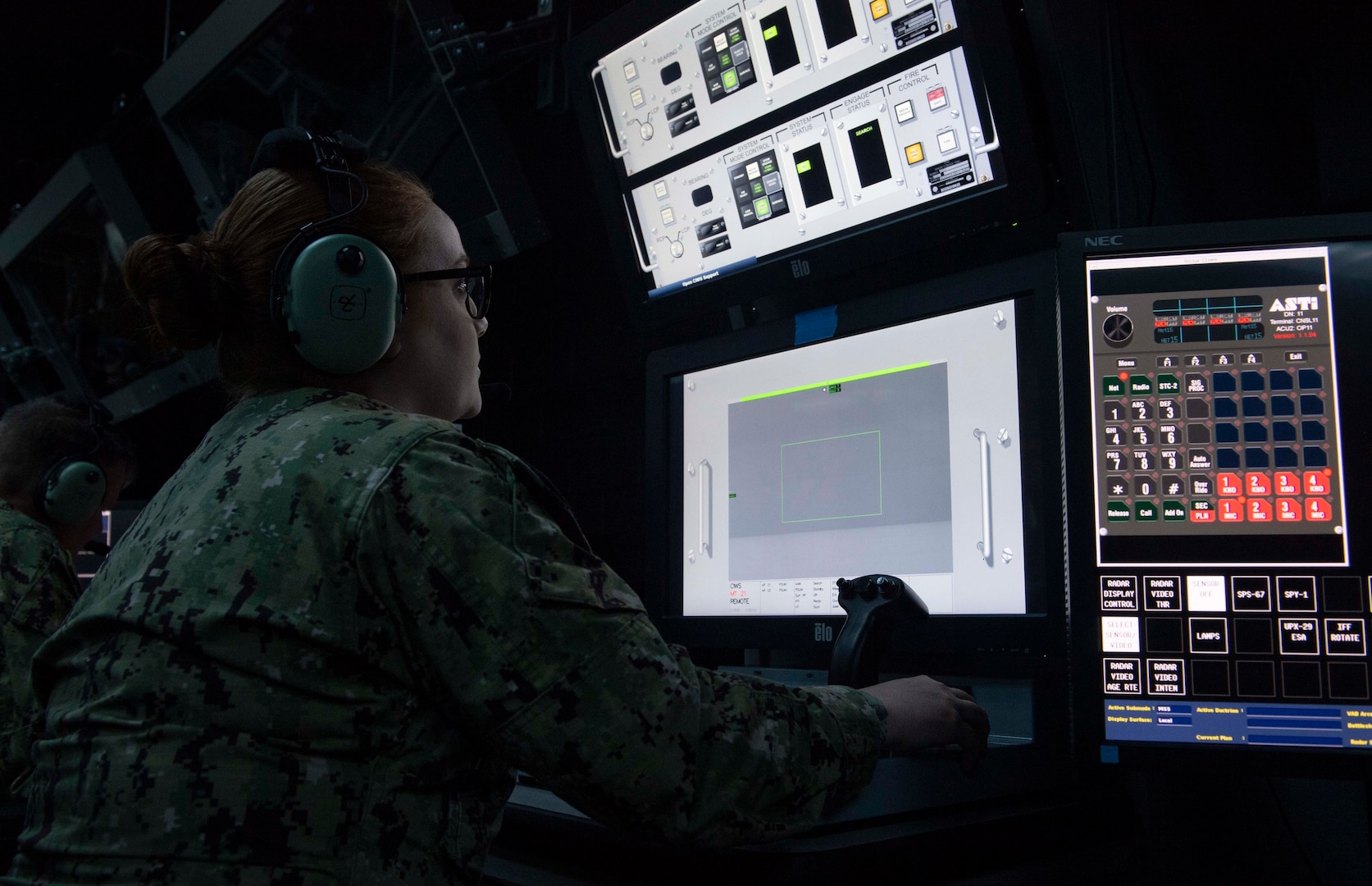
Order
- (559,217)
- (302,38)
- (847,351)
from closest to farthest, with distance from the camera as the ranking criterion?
(847,351) < (559,217) < (302,38)

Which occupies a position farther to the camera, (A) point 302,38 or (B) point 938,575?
(A) point 302,38

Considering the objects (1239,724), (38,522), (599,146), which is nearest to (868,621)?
(1239,724)

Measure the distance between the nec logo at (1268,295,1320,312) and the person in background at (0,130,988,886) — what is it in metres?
0.52

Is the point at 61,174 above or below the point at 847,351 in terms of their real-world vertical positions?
above

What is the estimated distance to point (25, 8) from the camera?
8.88 feet

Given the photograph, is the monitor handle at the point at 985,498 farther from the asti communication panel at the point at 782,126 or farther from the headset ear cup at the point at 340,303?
the headset ear cup at the point at 340,303

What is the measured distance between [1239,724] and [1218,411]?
26cm

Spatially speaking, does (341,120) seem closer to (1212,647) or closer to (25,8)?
(25,8)

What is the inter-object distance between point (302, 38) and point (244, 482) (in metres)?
1.91

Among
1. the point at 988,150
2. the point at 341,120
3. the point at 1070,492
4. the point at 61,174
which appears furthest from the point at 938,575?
the point at 61,174

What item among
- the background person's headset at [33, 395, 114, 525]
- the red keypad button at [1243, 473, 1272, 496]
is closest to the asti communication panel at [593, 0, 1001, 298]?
the red keypad button at [1243, 473, 1272, 496]

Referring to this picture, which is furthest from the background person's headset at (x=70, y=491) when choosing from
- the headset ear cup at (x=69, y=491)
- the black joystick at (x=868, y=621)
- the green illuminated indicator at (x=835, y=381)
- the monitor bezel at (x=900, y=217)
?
the black joystick at (x=868, y=621)

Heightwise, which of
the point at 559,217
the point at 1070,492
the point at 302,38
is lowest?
the point at 1070,492

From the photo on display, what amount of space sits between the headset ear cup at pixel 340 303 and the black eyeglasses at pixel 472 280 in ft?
0.26
